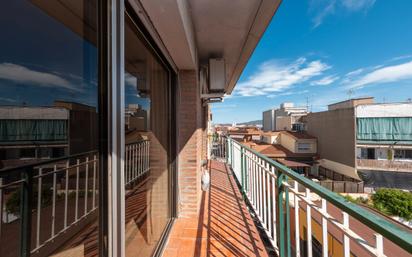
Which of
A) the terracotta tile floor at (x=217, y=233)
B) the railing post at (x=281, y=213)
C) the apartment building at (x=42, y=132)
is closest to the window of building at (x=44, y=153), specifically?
the apartment building at (x=42, y=132)

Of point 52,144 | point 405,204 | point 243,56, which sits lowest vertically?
point 405,204

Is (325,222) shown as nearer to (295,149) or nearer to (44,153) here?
(44,153)

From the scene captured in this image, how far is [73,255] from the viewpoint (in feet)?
2.15

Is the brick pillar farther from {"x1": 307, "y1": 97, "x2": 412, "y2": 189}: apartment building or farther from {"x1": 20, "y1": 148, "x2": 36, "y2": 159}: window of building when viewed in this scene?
{"x1": 307, "y1": 97, "x2": 412, "y2": 189}: apartment building

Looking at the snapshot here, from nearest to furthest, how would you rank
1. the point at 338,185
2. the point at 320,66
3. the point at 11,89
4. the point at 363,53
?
Result: the point at 11,89, the point at 338,185, the point at 363,53, the point at 320,66

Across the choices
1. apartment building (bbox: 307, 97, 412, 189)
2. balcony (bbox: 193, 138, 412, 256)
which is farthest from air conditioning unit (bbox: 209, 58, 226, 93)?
apartment building (bbox: 307, 97, 412, 189)

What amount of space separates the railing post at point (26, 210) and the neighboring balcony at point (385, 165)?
22.0 meters

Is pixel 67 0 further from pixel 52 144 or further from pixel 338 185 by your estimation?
pixel 338 185

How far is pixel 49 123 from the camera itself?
538 millimetres

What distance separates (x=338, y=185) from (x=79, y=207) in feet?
52.3

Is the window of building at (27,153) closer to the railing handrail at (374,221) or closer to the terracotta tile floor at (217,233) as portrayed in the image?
the railing handrail at (374,221)

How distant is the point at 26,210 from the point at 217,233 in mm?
2119

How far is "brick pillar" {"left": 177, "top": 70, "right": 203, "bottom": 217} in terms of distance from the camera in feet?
8.71

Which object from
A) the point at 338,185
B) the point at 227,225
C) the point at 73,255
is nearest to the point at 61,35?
the point at 73,255
